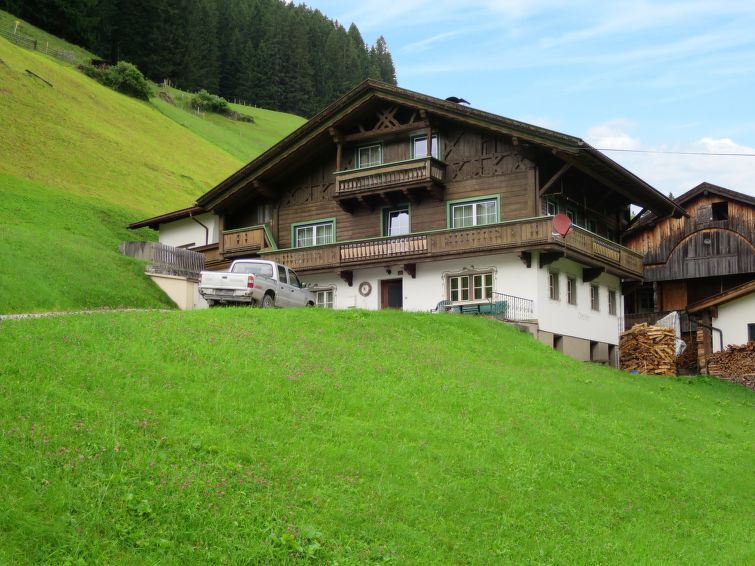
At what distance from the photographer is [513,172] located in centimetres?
3216

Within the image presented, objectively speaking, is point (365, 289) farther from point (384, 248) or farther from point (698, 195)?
point (698, 195)

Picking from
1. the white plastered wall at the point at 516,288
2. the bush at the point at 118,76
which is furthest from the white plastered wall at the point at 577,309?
the bush at the point at 118,76

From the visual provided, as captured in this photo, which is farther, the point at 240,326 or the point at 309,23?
the point at 309,23

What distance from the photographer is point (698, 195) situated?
3966 centimetres

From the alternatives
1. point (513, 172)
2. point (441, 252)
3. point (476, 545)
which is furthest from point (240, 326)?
point (513, 172)

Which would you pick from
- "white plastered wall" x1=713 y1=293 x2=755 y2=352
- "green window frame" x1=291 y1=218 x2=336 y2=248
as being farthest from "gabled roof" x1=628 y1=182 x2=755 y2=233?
"green window frame" x1=291 y1=218 x2=336 y2=248

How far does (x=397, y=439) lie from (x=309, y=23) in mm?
143055

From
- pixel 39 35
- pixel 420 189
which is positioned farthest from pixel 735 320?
pixel 39 35

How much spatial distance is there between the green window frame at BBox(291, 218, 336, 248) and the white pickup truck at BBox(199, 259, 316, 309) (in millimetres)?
7494

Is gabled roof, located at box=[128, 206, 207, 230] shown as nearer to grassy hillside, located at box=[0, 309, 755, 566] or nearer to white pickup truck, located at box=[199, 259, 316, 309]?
white pickup truck, located at box=[199, 259, 316, 309]

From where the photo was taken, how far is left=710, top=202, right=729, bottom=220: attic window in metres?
39.4

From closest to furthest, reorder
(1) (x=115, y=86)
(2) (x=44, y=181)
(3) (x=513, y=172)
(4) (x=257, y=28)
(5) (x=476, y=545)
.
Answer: (5) (x=476, y=545)
(3) (x=513, y=172)
(2) (x=44, y=181)
(1) (x=115, y=86)
(4) (x=257, y=28)

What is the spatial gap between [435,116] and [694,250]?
15.9 metres

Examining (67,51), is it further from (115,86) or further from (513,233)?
(513,233)
